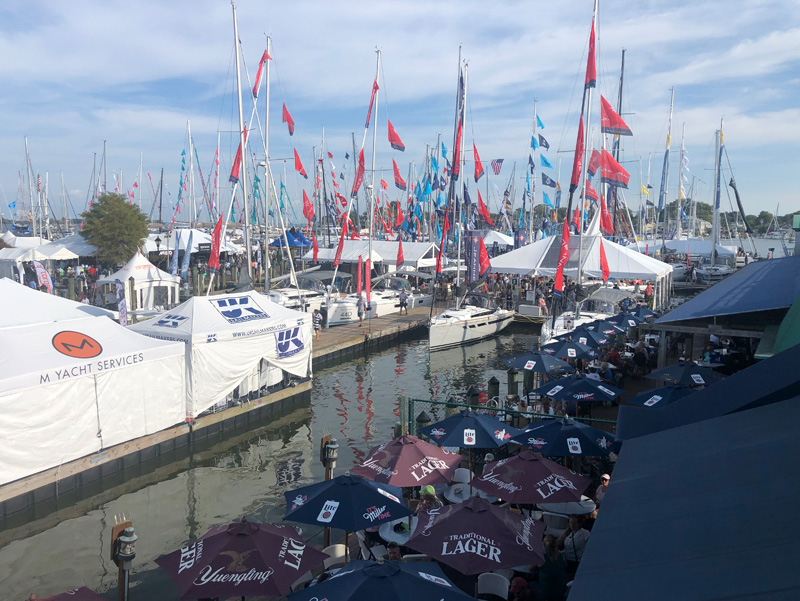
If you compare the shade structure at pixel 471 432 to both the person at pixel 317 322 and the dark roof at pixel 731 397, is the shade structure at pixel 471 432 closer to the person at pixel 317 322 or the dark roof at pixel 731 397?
the dark roof at pixel 731 397

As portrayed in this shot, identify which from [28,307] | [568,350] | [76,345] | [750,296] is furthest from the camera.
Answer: [568,350]

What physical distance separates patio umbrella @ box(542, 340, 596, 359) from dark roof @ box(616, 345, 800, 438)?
12206 millimetres

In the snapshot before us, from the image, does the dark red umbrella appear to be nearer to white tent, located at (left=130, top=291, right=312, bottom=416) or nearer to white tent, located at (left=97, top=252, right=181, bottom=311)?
white tent, located at (left=130, top=291, right=312, bottom=416)

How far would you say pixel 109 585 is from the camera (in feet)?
38.4

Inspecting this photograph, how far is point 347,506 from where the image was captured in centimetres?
948

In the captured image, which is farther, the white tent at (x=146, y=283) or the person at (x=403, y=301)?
the person at (x=403, y=301)

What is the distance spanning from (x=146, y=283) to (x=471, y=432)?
1041 inches

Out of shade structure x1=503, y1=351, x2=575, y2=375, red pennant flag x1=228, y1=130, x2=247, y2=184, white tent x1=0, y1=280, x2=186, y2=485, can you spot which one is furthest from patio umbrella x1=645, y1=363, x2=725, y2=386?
red pennant flag x1=228, y1=130, x2=247, y2=184

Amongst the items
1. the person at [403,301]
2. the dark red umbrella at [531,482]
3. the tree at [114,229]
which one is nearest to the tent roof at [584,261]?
the person at [403,301]

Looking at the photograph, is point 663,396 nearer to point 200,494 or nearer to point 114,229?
point 200,494

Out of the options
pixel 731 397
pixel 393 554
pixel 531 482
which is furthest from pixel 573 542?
pixel 731 397

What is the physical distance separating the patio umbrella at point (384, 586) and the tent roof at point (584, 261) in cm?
2870

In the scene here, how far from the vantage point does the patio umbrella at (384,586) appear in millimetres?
6602

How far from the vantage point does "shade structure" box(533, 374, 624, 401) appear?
15.8 meters
